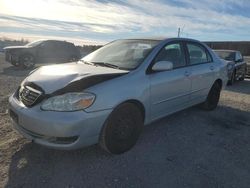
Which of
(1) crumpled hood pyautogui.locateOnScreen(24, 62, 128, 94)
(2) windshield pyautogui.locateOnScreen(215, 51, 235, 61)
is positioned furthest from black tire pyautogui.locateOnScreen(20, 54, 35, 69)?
(1) crumpled hood pyautogui.locateOnScreen(24, 62, 128, 94)

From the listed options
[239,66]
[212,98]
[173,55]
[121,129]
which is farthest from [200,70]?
[239,66]

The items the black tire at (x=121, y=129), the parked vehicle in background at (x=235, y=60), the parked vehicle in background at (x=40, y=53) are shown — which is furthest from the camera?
the parked vehicle in background at (x=40, y=53)

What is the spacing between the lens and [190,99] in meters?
5.89

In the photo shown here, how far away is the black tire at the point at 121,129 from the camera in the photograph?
396cm

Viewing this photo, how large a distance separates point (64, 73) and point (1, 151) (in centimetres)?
136

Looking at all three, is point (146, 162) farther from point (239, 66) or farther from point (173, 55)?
point (239, 66)

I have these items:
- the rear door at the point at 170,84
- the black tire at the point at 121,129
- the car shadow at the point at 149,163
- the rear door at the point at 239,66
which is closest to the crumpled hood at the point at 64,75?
the black tire at the point at 121,129

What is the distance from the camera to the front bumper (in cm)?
357

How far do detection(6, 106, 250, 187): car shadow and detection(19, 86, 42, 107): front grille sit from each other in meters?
0.73

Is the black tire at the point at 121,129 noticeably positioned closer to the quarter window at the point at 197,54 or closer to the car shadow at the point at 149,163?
the car shadow at the point at 149,163

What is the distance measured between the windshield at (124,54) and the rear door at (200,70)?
1.07m

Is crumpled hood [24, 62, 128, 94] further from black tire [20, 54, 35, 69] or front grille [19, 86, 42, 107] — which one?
black tire [20, 54, 35, 69]

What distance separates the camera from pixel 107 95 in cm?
384

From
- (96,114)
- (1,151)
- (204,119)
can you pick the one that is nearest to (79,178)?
(96,114)
